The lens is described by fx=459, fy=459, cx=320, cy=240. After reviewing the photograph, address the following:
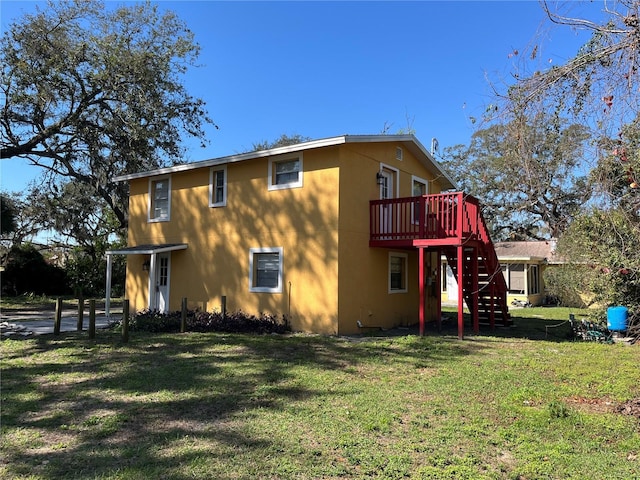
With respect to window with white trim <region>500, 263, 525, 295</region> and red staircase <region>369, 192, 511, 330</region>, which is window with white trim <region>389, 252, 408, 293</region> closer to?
red staircase <region>369, 192, 511, 330</region>

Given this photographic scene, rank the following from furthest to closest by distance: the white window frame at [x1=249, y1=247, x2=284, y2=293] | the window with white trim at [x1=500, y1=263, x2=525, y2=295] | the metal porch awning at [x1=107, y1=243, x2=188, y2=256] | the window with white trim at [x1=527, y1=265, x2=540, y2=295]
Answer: the window with white trim at [x1=527, y1=265, x2=540, y2=295] < the window with white trim at [x1=500, y1=263, x2=525, y2=295] < the metal porch awning at [x1=107, y1=243, x2=188, y2=256] < the white window frame at [x1=249, y1=247, x2=284, y2=293]

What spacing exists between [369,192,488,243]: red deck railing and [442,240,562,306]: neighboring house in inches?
454

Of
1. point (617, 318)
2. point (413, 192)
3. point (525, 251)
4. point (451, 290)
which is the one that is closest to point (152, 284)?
point (413, 192)

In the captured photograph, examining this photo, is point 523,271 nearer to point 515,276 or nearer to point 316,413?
point 515,276

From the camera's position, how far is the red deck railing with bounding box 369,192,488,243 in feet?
36.2

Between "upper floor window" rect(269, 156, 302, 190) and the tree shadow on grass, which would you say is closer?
the tree shadow on grass

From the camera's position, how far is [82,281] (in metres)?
25.7

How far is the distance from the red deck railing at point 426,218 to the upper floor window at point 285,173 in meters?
2.11

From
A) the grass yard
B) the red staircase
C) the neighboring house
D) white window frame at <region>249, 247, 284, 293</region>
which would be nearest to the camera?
the grass yard

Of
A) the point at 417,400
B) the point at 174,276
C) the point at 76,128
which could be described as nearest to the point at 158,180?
the point at 174,276

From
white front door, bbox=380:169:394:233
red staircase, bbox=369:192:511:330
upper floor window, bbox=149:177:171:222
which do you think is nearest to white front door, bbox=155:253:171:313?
upper floor window, bbox=149:177:171:222

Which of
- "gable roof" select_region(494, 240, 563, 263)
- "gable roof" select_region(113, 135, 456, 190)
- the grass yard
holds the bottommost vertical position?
the grass yard

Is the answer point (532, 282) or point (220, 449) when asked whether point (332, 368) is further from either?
point (532, 282)

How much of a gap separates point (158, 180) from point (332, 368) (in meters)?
10.4
